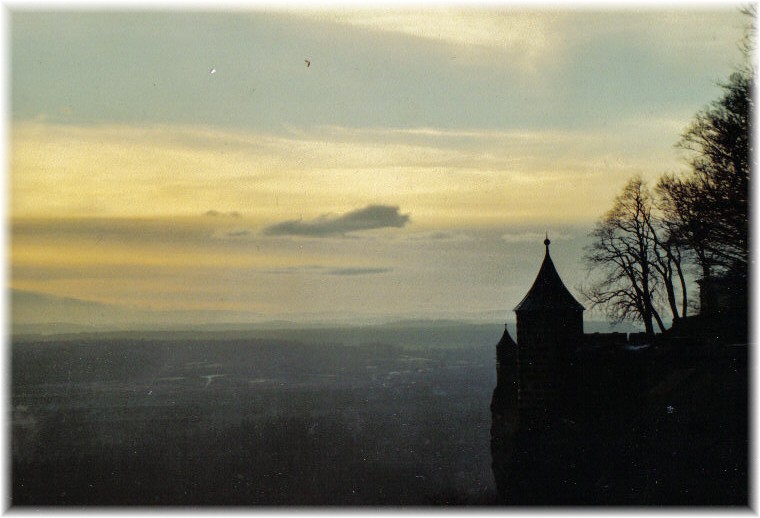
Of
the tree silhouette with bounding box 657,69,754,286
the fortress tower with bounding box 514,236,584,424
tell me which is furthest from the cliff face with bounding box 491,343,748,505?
the tree silhouette with bounding box 657,69,754,286

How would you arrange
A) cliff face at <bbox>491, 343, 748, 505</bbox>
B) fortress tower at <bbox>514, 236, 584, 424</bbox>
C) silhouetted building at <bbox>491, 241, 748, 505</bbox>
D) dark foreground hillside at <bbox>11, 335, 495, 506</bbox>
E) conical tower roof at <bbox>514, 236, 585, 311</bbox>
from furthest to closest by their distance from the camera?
dark foreground hillside at <bbox>11, 335, 495, 506</bbox> < conical tower roof at <bbox>514, 236, 585, 311</bbox> < fortress tower at <bbox>514, 236, 584, 424</bbox> < silhouetted building at <bbox>491, 241, 748, 505</bbox> < cliff face at <bbox>491, 343, 748, 505</bbox>

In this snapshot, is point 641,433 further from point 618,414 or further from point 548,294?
point 548,294

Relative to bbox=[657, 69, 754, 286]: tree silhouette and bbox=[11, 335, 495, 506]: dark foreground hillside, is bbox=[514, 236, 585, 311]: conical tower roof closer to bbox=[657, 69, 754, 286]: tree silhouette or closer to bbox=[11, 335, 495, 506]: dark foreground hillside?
bbox=[657, 69, 754, 286]: tree silhouette

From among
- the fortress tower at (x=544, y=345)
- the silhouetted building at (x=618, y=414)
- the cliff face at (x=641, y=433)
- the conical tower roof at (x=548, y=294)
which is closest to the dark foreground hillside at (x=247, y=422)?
the cliff face at (x=641, y=433)

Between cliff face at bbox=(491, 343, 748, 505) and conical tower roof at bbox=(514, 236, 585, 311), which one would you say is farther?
conical tower roof at bbox=(514, 236, 585, 311)

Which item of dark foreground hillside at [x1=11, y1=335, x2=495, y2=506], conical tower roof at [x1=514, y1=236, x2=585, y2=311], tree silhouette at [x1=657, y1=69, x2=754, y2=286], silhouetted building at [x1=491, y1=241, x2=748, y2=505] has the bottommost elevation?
dark foreground hillside at [x1=11, y1=335, x2=495, y2=506]

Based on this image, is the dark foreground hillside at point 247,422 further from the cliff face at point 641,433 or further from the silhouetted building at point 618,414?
the silhouetted building at point 618,414

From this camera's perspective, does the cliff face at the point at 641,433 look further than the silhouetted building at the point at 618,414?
No
